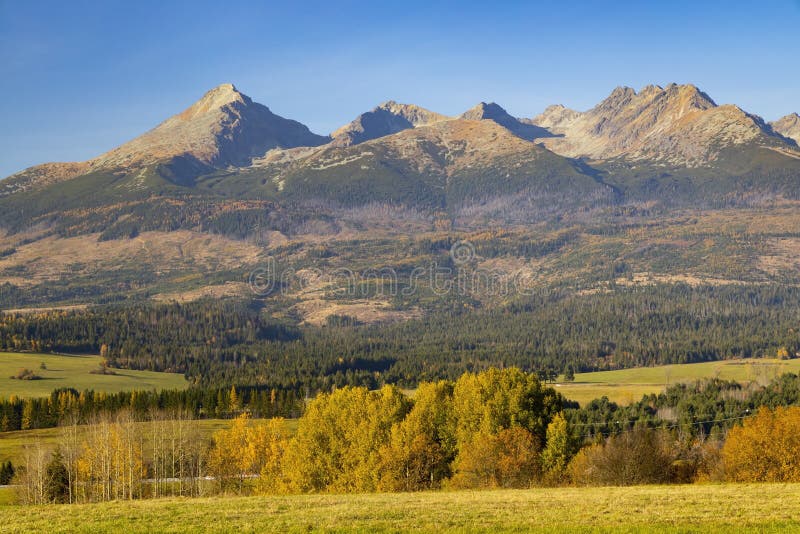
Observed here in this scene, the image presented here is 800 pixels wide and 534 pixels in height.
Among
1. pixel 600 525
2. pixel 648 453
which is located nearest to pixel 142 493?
pixel 648 453

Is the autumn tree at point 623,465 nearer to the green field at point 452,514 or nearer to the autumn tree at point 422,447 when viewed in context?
the autumn tree at point 422,447

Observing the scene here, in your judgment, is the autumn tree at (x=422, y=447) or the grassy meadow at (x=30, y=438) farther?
the grassy meadow at (x=30, y=438)

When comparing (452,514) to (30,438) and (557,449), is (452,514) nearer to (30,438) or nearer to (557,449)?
(557,449)

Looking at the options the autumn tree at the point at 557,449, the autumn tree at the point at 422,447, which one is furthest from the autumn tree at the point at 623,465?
the autumn tree at the point at 422,447

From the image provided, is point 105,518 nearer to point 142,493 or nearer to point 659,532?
point 659,532

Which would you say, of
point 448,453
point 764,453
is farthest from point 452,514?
point 764,453

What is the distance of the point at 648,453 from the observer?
9006 cm

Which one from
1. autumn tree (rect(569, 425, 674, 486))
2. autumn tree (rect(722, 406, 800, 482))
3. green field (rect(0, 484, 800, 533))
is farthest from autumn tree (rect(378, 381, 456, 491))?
green field (rect(0, 484, 800, 533))

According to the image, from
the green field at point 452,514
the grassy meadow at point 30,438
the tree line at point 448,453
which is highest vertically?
the green field at point 452,514

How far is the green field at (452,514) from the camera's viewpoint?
4656cm

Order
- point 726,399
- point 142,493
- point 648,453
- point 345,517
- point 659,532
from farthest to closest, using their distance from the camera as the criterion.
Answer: point 726,399
point 142,493
point 648,453
point 345,517
point 659,532

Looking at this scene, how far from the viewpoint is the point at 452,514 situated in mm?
52156

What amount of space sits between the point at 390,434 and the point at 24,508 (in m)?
54.0

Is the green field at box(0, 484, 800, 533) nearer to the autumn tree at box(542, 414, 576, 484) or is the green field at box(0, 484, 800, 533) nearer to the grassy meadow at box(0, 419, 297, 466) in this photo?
the autumn tree at box(542, 414, 576, 484)
